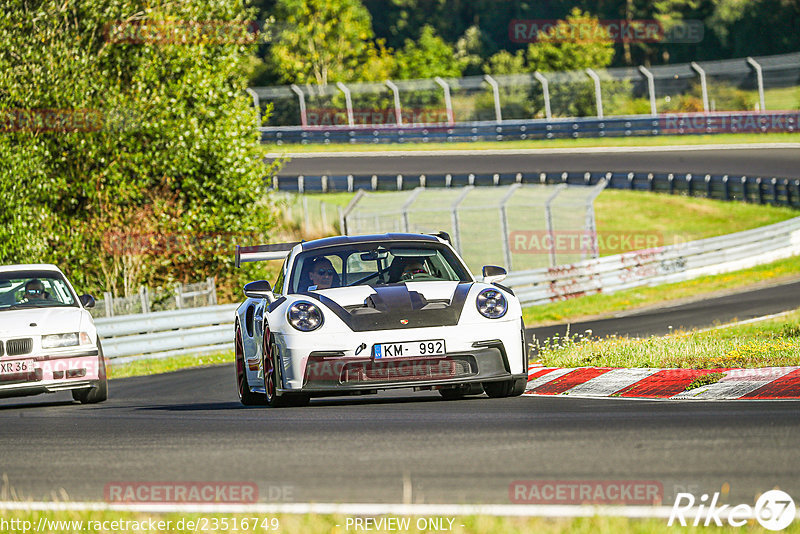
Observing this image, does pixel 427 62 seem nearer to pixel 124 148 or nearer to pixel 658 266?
pixel 658 266

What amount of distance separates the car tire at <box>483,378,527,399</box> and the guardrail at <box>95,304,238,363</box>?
10730mm

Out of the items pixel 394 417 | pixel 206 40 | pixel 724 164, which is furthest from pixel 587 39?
pixel 394 417

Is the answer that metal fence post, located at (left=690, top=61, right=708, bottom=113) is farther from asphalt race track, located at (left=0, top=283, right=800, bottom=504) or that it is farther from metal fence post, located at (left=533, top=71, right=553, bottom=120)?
Result: asphalt race track, located at (left=0, top=283, right=800, bottom=504)

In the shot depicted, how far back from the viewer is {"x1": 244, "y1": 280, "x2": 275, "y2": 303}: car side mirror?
9.54 meters

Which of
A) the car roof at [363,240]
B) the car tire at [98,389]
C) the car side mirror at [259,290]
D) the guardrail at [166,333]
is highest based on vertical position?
the car roof at [363,240]

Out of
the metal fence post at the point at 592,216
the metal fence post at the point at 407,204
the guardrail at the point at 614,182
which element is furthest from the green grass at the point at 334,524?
the guardrail at the point at 614,182

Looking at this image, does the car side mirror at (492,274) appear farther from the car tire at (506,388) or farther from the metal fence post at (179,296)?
the metal fence post at (179,296)

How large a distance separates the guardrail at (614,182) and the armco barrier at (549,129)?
642 cm

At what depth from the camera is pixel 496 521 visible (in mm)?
4340

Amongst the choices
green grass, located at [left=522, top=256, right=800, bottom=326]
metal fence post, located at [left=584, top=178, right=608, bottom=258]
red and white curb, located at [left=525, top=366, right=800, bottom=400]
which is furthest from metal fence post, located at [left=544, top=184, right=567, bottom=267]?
red and white curb, located at [left=525, top=366, right=800, bottom=400]

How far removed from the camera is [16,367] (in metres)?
11.7

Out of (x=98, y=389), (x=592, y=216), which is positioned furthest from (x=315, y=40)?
(x=98, y=389)

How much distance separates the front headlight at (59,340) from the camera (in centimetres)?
1190

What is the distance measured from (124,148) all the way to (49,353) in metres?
13.6
